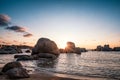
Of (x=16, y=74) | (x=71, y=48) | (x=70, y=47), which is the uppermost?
(x=70, y=47)

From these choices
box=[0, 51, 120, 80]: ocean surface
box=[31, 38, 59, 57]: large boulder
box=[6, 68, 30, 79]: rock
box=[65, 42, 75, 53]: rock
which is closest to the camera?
box=[6, 68, 30, 79]: rock

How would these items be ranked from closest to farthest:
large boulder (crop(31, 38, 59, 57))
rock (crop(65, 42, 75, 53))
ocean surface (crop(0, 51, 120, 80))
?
1. ocean surface (crop(0, 51, 120, 80))
2. large boulder (crop(31, 38, 59, 57))
3. rock (crop(65, 42, 75, 53))

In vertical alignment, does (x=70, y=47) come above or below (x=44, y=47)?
above

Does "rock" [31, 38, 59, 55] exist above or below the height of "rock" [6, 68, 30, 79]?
above

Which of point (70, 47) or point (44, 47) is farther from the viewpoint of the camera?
point (70, 47)

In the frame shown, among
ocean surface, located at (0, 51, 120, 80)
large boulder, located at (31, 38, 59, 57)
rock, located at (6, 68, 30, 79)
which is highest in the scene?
large boulder, located at (31, 38, 59, 57)

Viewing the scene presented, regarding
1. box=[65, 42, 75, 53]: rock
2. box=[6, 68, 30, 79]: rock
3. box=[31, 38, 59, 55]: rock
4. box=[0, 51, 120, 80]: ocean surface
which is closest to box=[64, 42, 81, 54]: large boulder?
box=[65, 42, 75, 53]: rock

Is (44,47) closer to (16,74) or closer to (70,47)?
(16,74)

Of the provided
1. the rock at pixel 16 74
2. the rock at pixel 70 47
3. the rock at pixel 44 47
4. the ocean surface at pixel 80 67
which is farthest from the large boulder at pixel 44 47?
the rock at pixel 70 47

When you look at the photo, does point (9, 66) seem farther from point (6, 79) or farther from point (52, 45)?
point (52, 45)

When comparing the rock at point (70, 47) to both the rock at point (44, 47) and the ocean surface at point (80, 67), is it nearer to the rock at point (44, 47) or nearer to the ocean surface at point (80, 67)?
the rock at point (44, 47)

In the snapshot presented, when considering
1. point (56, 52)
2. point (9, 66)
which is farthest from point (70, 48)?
point (9, 66)

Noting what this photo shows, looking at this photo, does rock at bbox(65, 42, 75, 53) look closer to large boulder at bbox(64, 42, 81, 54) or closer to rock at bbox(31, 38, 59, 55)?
large boulder at bbox(64, 42, 81, 54)

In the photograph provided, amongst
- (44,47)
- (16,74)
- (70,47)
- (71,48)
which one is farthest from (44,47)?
(71,48)
